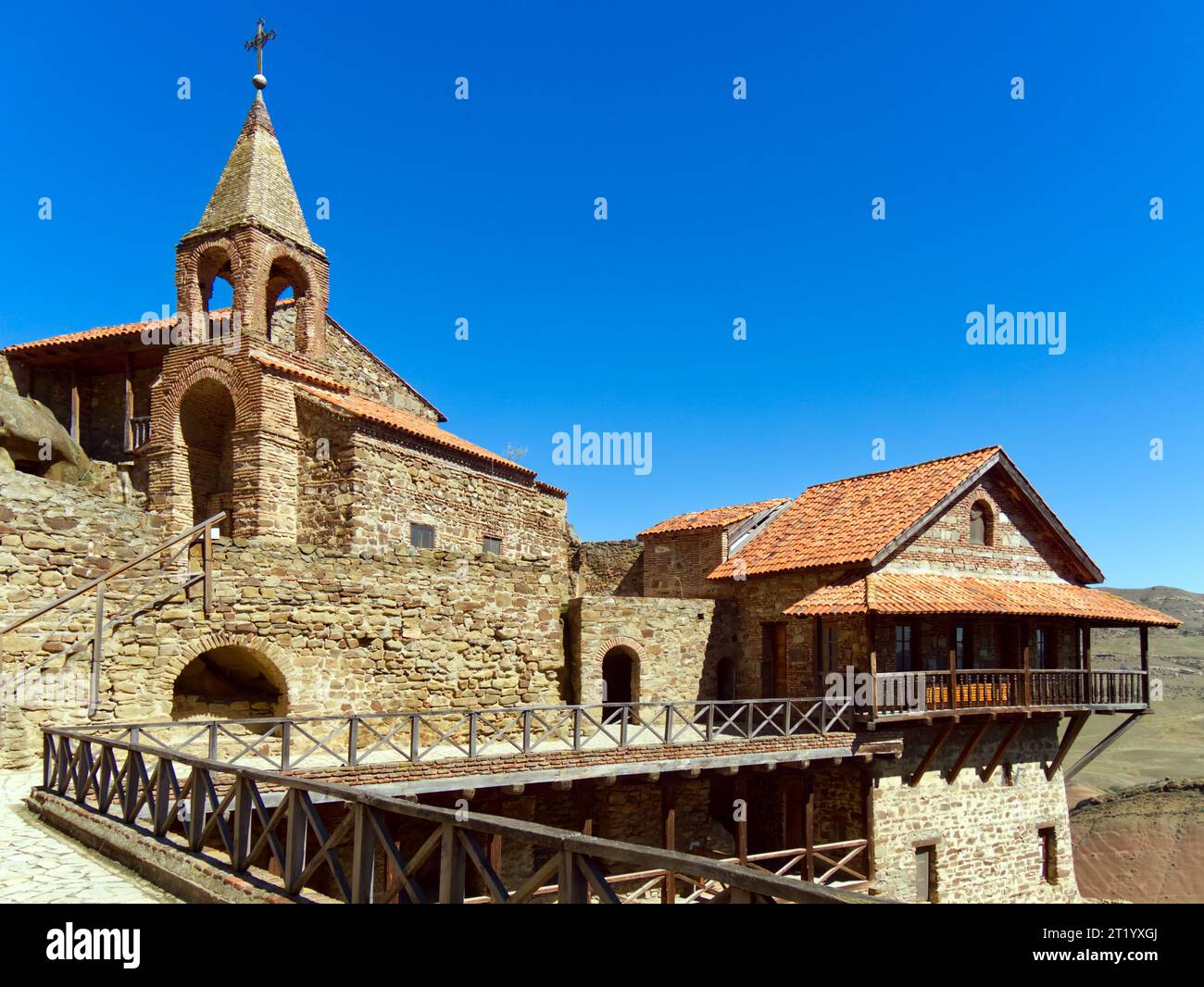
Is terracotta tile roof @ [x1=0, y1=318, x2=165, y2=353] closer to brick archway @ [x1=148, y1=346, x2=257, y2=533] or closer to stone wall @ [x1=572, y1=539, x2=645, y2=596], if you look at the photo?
brick archway @ [x1=148, y1=346, x2=257, y2=533]

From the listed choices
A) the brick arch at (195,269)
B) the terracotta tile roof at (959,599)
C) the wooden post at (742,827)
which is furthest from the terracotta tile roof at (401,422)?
the wooden post at (742,827)

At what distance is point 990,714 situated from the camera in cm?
1931

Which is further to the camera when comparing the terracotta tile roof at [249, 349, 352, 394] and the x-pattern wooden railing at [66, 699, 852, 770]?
the terracotta tile roof at [249, 349, 352, 394]

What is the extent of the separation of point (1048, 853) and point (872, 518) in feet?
30.4

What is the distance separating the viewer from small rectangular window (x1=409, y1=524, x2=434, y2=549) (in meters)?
21.8

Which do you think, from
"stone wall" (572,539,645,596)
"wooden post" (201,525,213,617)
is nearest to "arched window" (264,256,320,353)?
"wooden post" (201,525,213,617)

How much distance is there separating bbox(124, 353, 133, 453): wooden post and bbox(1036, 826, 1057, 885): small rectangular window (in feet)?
80.3

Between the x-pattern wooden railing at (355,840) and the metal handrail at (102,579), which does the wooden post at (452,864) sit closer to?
the x-pattern wooden railing at (355,840)

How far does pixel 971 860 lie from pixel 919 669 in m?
4.56

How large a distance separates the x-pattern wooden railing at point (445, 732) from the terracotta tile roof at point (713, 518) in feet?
17.0

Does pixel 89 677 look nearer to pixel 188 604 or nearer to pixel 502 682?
pixel 188 604

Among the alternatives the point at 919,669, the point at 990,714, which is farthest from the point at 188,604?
the point at 990,714
